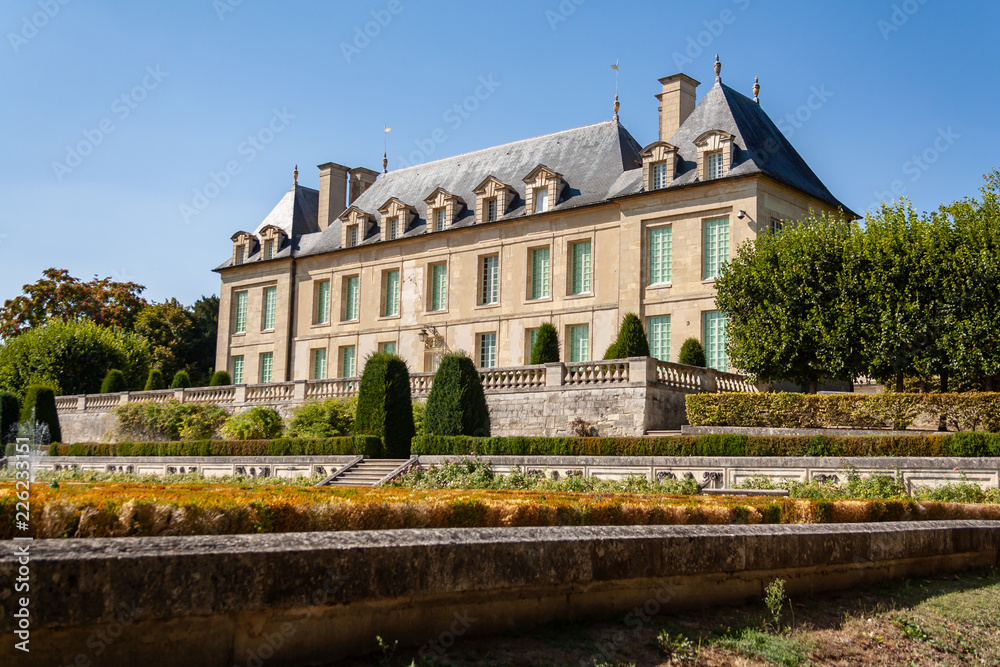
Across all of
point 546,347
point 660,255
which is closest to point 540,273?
point 660,255

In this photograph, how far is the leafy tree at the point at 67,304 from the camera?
52.8m

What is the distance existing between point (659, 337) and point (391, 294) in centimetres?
1263

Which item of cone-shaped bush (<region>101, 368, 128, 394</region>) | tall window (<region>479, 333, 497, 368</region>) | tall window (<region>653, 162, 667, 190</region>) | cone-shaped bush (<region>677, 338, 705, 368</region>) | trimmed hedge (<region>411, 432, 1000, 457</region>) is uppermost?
tall window (<region>653, 162, 667, 190</region>)

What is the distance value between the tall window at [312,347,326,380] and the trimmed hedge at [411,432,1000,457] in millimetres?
18504

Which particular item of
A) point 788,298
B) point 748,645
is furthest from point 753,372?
point 748,645

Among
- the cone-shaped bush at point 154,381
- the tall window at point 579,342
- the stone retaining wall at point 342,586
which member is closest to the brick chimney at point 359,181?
the cone-shaped bush at point 154,381

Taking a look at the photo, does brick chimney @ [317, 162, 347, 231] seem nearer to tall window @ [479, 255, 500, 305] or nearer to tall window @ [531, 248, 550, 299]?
tall window @ [479, 255, 500, 305]

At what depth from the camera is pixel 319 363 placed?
3969cm

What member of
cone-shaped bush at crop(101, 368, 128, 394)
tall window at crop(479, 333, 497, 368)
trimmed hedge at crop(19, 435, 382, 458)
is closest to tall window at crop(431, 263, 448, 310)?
tall window at crop(479, 333, 497, 368)

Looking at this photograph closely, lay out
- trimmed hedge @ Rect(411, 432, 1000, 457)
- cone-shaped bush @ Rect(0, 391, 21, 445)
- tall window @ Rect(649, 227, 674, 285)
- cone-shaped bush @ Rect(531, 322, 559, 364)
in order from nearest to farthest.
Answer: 1. trimmed hedge @ Rect(411, 432, 1000, 457)
2. cone-shaped bush @ Rect(531, 322, 559, 364)
3. tall window @ Rect(649, 227, 674, 285)
4. cone-shaped bush @ Rect(0, 391, 21, 445)

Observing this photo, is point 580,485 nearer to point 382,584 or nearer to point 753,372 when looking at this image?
point 753,372

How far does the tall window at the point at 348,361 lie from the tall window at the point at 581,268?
10504 millimetres

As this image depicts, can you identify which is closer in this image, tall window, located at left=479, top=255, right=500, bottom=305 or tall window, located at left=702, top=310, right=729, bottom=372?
tall window, located at left=702, top=310, right=729, bottom=372

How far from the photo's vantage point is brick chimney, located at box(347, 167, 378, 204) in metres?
43.9
